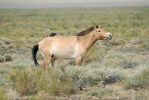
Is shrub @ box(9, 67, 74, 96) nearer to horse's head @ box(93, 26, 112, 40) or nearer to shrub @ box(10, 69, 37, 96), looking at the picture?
shrub @ box(10, 69, 37, 96)

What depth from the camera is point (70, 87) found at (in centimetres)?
1098

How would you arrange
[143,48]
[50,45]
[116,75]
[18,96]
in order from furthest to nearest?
[143,48] < [50,45] < [116,75] < [18,96]

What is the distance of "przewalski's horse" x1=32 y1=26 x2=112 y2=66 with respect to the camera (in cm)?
1373

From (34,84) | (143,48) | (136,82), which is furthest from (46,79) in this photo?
(143,48)

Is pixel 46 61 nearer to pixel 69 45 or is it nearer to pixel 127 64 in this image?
pixel 69 45

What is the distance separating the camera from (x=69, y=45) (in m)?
13.8

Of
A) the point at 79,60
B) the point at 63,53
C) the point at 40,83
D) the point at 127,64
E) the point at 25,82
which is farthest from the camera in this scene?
the point at 127,64

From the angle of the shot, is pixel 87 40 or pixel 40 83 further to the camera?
pixel 87 40

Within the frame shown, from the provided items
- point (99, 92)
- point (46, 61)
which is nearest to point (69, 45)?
point (46, 61)

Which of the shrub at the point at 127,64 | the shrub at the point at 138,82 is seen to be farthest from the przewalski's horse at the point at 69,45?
the shrub at the point at 127,64

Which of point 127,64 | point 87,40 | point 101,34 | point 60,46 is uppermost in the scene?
point 101,34

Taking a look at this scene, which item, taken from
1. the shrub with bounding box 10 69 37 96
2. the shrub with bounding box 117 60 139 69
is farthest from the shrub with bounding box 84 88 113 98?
the shrub with bounding box 117 60 139 69

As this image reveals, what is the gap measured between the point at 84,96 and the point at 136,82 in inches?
65.0

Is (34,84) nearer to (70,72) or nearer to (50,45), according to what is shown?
(70,72)
